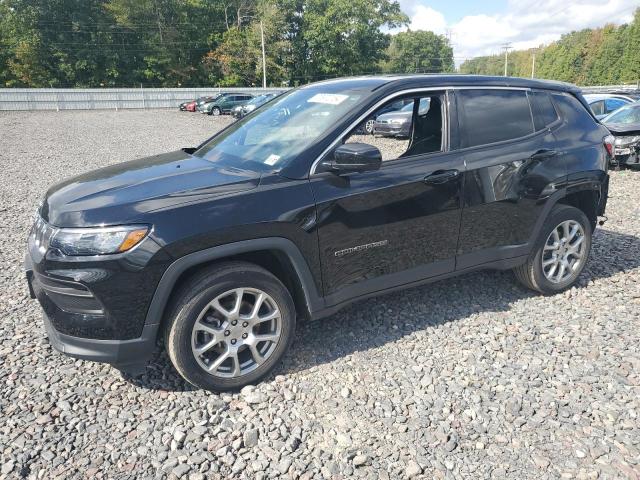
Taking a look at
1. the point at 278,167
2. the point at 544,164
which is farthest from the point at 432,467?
the point at 544,164

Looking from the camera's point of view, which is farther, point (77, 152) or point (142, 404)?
point (77, 152)

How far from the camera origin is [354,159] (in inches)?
118

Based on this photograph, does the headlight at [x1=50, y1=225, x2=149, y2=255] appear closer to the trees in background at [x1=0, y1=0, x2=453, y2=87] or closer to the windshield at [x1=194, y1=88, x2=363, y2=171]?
the windshield at [x1=194, y1=88, x2=363, y2=171]

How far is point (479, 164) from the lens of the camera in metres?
3.68

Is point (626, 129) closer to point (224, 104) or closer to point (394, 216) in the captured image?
point (394, 216)

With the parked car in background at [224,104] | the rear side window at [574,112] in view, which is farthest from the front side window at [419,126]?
the parked car in background at [224,104]

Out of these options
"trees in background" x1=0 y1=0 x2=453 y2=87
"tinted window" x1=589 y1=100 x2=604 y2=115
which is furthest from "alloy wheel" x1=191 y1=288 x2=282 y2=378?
"trees in background" x1=0 y1=0 x2=453 y2=87

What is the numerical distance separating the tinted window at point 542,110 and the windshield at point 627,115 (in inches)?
313

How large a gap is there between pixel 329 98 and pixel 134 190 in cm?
157

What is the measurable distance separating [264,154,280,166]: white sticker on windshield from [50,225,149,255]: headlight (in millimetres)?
949

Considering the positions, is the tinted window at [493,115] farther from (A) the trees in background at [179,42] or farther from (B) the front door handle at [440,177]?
(A) the trees in background at [179,42]

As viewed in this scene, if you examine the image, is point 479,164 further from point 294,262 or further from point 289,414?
point 289,414

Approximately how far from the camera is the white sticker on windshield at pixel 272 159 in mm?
3192

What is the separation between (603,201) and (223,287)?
3.62 m
